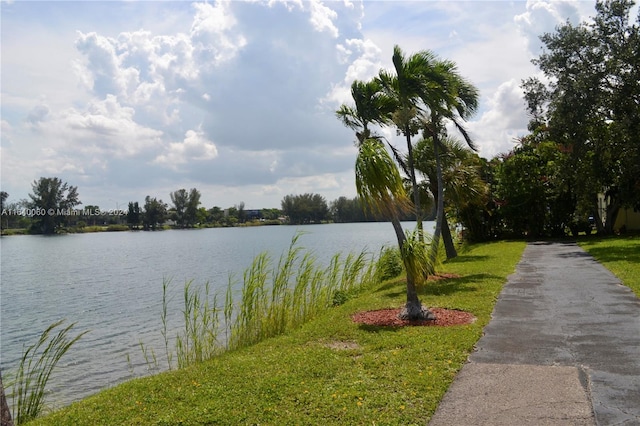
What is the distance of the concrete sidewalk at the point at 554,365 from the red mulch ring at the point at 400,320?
2.04ft

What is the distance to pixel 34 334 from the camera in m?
15.1

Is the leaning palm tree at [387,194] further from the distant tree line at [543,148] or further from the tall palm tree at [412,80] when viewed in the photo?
the tall palm tree at [412,80]

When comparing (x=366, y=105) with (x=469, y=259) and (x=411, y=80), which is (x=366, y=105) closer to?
(x=411, y=80)

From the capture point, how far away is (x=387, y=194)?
9.54 m

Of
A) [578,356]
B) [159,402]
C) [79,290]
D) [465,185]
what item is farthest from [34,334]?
[465,185]

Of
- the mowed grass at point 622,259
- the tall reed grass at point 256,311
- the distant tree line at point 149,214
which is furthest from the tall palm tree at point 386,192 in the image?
the distant tree line at point 149,214

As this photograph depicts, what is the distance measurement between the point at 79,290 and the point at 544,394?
2282 cm

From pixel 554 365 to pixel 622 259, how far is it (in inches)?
519

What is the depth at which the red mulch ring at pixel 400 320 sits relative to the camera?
9.55m

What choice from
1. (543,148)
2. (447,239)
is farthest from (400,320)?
(543,148)

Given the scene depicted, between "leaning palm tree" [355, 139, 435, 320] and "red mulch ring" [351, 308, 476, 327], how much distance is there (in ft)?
0.65

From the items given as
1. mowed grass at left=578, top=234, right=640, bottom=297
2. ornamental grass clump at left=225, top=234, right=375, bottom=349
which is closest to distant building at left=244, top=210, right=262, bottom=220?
mowed grass at left=578, top=234, right=640, bottom=297

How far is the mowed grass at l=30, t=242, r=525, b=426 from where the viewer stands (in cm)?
534

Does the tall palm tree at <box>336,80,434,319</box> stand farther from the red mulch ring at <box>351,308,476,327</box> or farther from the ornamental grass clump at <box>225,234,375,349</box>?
the ornamental grass clump at <box>225,234,375,349</box>
